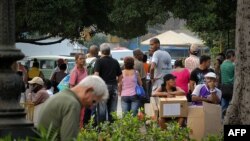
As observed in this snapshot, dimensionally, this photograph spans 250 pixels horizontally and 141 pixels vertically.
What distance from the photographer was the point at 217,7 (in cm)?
2872

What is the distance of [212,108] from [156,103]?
1082mm

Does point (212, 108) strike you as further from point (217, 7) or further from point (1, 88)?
point (217, 7)

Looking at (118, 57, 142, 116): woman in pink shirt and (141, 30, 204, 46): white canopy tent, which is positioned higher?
(141, 30, 204, 46): white canopy tent

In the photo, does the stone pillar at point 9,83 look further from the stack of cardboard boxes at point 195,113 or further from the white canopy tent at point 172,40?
the white canopy tent at point 172,40

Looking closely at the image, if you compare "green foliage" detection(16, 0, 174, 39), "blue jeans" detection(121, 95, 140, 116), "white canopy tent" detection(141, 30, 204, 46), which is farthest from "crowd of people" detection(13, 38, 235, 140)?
"white canopy tent" detection(141, 30, 204, 46)

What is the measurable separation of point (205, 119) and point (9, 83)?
4840mm

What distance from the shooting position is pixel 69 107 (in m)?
7.03

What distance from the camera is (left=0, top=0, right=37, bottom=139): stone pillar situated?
8.34m

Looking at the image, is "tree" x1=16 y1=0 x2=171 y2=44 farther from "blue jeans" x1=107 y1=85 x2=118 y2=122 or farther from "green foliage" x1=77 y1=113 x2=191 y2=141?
"green foliage" x1=77 y1=113 x2=191 y2=141

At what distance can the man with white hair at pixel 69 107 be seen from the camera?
22.9 ft

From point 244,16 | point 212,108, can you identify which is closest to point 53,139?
point 244,16

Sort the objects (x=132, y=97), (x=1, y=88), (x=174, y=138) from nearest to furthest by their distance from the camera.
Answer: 1. (x=1, y=88)
2. (x=174, y=138)
3. (x=132, y=97)

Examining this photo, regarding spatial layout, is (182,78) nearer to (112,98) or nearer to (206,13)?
(112,98)

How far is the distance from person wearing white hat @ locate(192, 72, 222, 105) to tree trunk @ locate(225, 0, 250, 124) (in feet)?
10.4
